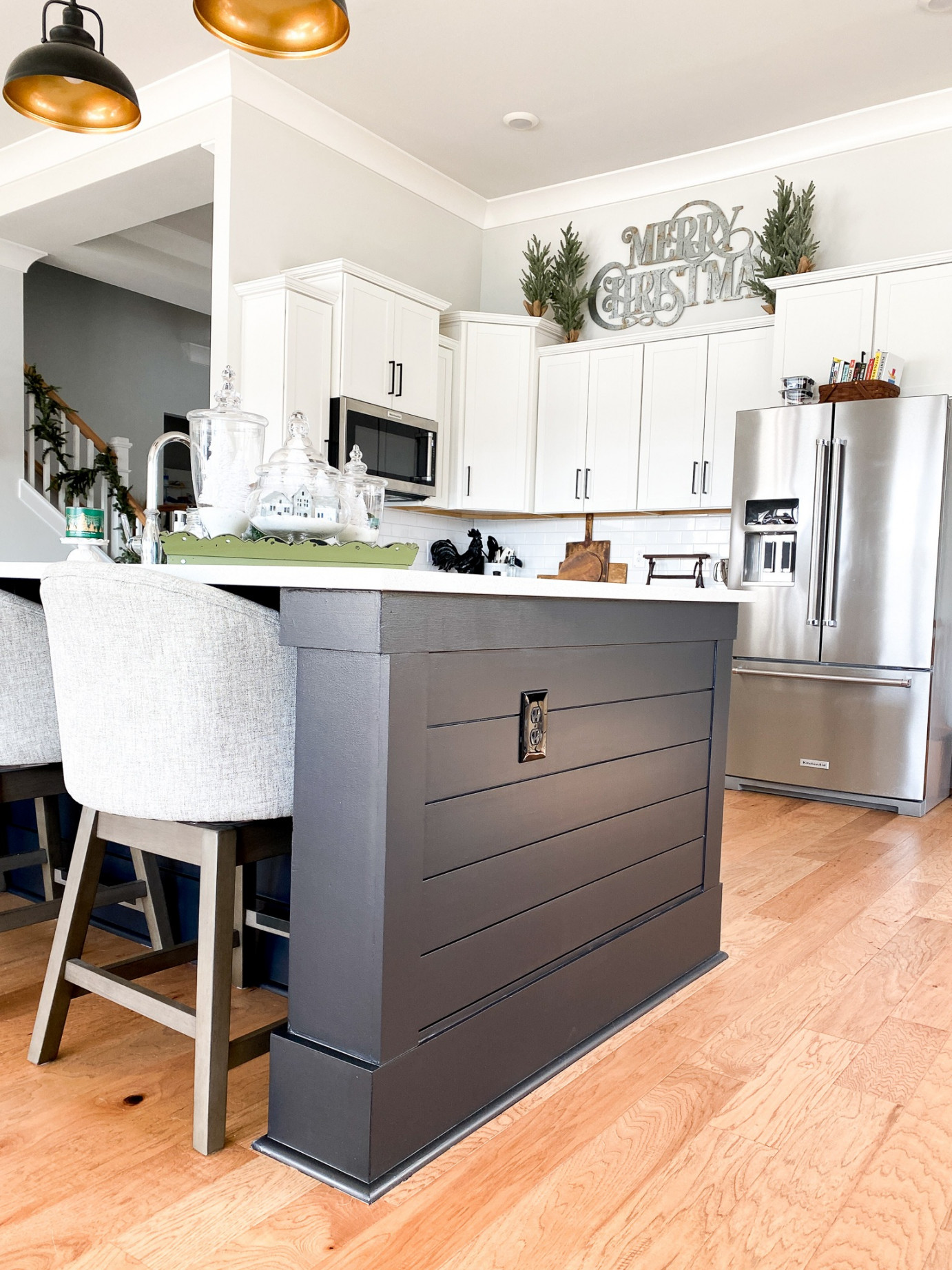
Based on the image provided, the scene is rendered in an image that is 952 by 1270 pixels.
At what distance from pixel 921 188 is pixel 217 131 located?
3276mm

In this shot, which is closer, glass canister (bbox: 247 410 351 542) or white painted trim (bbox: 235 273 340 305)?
glass canister (bbox: 247 410 351 542)

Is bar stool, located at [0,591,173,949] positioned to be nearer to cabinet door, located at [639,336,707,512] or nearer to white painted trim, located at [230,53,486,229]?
A: white painted trim, located at [230,53,486,229]

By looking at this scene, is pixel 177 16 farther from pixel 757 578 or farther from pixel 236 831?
pixel 236 831

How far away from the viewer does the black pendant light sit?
2426 mm

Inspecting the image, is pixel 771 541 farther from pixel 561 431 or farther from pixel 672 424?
pixel 561 431

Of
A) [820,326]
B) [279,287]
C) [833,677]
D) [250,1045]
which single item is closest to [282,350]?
[279,287]

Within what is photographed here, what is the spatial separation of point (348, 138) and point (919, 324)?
289 centimetres

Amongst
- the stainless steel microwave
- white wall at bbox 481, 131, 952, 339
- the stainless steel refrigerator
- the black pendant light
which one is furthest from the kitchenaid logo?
the black pendant light

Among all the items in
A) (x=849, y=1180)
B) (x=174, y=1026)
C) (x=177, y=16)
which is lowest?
(x=849, y=1180)

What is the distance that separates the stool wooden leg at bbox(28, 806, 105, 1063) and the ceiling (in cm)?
356

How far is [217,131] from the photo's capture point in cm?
438

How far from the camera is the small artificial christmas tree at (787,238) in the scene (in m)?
4.71

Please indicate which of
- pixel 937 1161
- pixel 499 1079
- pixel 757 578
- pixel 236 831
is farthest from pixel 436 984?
pixel 757 578

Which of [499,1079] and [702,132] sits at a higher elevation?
[702,132]
